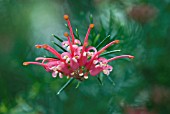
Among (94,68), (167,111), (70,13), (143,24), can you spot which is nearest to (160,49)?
(143,24)

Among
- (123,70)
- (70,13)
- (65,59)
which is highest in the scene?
(70,13)

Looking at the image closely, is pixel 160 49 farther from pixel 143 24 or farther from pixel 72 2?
pixel 72 2

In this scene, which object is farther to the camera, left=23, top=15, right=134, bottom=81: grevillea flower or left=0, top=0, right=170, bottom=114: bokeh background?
left=0, top=0, right=170, bottom=114: bokeh background

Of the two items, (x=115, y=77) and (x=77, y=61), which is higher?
(x=77, y=61)

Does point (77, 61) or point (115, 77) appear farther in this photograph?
point (115, 77)

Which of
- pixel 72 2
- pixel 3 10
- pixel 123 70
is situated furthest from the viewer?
pixel 3 10

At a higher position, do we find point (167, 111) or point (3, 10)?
point (3, 10)

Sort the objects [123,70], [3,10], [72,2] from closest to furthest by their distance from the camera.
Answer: [123,70], [72,2], [3,10]

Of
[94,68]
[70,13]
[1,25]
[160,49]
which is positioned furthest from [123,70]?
[1,25]

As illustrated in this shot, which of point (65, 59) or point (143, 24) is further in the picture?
point (143, 24)

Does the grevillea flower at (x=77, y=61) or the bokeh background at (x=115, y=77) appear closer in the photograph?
the grevillea flower at (x=77, y=61)
